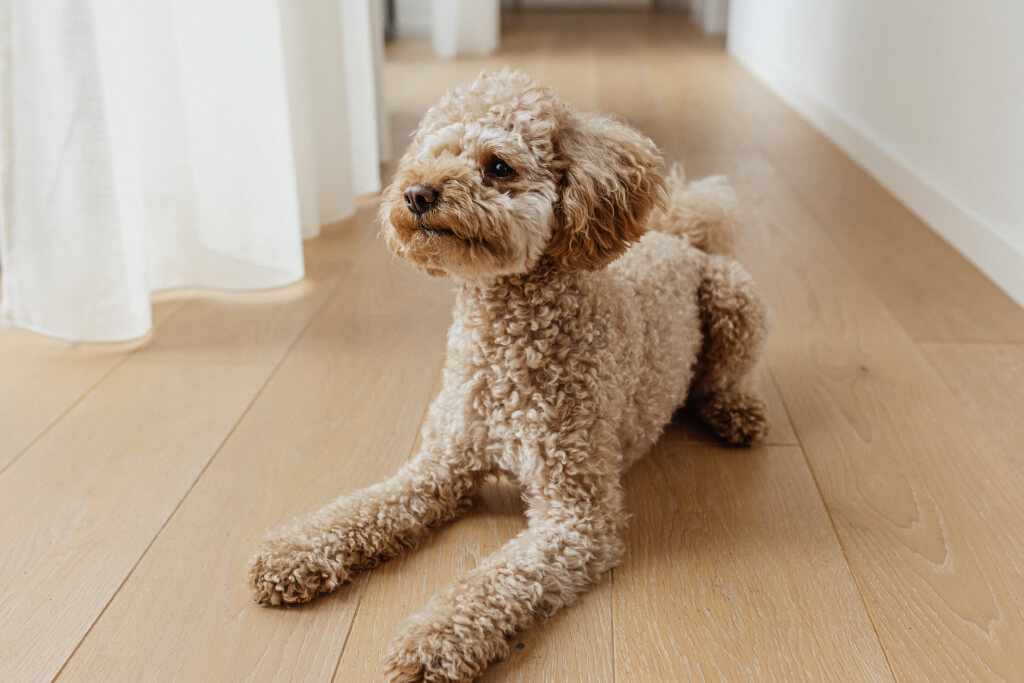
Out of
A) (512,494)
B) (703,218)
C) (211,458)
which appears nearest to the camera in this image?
(512,494)

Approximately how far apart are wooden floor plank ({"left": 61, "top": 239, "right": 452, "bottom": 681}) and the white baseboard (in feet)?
4.34

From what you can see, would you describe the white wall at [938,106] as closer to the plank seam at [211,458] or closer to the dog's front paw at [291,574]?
the plank seam at [211,458]

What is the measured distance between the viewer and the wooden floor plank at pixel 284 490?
1.07 metres

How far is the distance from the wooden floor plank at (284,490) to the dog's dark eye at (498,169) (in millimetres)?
549

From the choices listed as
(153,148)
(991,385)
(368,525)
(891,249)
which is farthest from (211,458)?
(891,249)

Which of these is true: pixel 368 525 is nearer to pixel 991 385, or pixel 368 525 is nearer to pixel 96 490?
pixel 96 490

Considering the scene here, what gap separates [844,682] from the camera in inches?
40.4

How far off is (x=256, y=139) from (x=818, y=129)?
2687 mm

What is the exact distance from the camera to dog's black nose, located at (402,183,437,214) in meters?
1.07

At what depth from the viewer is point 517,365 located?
3.86 ft

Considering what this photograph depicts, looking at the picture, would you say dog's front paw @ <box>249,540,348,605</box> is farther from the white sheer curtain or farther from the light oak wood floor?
the white sheer curtain

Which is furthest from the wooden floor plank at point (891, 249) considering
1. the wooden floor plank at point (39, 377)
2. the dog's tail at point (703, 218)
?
the wooden floor plank at point (39, 377)

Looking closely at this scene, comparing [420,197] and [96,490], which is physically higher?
[420,197]

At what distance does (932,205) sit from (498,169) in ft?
6.49
